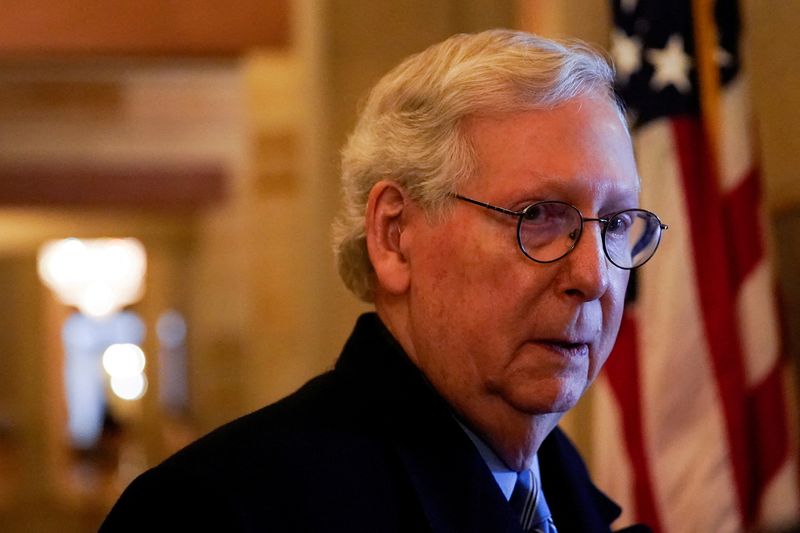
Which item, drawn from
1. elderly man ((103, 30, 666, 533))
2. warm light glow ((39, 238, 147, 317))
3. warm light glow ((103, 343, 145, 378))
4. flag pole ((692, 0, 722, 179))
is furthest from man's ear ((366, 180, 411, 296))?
warm light glow ((103, 343, 145, 378))

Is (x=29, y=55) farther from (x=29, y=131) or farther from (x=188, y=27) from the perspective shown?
(x=29, y=131)

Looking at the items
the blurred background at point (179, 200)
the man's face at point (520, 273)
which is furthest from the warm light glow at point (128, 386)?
the man's face at point (520, 273)

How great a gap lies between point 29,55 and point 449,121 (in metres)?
4.05

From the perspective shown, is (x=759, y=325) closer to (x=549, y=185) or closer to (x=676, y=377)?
(x=676, y=377)

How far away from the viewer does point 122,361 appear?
731 inches

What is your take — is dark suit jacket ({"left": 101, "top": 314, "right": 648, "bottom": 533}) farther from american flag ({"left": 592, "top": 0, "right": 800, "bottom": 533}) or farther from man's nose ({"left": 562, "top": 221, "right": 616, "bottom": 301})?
american flag ({"left": 592, "top": 0, "right": 800, "bottom": 533})

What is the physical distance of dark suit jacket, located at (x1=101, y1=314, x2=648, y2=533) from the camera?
4.42ft

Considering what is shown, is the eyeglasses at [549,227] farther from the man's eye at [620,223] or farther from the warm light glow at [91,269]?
the warm light glow at [91,269]

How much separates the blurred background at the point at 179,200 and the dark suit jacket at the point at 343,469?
1702 mm

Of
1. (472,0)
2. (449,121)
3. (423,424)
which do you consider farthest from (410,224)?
(472,0)

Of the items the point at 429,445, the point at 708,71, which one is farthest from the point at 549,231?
the point at 708,71

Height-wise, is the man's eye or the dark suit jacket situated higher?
the man's eye

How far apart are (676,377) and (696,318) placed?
6.1 inches

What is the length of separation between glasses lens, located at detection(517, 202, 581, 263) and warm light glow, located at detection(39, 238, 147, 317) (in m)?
13.9
